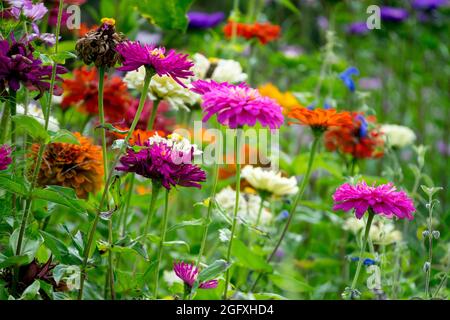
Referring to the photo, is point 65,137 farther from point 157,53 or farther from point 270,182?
point 270,182

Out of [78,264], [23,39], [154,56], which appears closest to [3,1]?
[23,39]

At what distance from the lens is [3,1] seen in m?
0.86

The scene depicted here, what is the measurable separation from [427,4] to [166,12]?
127cm

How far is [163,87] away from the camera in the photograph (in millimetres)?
1032

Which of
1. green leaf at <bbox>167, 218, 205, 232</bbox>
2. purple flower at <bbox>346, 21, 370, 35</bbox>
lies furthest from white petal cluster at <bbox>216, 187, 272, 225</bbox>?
purple flower at <bbox>346, 21, 370, 35</bbox>

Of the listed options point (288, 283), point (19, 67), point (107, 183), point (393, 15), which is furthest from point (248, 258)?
point (393, 15)

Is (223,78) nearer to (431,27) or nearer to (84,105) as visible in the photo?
(84,105)

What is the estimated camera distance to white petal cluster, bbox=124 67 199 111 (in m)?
1.03

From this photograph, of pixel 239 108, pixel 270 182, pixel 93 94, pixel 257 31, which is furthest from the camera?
pixel 257 31

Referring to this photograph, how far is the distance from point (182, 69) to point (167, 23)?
0.44 meters

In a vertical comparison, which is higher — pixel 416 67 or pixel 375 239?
pixel 416 67

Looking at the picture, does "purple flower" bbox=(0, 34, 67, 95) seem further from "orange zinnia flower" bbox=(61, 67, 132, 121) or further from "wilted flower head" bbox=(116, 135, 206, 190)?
"orange zinnia flower" bbox=(61, 67, 132, 121)

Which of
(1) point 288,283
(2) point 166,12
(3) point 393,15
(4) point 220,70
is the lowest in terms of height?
(1) point 288,283

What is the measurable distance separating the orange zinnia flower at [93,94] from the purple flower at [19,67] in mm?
360
